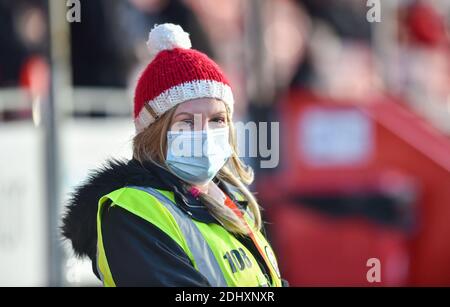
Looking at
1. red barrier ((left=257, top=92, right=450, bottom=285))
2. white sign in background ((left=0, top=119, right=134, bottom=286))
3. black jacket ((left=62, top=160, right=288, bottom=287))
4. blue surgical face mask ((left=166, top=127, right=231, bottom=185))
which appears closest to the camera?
black jacket ((left=62, top=160, right=288, bottom=287))

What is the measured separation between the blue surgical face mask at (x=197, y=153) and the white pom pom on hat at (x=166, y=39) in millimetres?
171

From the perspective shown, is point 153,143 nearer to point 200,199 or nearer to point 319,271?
point 200,199

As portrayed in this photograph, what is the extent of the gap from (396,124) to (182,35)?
203 inches

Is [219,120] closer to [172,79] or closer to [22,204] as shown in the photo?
[172,79]

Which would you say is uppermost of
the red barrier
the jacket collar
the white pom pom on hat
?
the white pom pom on hat

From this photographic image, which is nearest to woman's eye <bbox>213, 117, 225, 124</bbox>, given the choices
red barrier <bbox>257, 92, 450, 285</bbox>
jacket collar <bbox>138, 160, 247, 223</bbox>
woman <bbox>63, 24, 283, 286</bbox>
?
woman <bbox>63, 24, 283, 286</bbox>

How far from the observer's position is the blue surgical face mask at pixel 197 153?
2041mm

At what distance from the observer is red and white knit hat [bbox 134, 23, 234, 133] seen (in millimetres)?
2029

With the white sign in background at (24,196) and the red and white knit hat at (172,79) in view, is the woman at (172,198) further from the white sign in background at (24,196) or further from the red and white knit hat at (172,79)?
the white sign in background at (24,196)

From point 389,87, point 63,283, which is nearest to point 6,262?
point 63,283

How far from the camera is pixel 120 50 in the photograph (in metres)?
6.24

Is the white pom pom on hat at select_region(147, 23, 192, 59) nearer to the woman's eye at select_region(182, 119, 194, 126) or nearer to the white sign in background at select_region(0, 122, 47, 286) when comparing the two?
the woman's eye at select_region(182, 119, 194, 126)

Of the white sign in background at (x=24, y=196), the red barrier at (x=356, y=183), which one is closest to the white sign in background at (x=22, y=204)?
the white sign in background at (x=24, y=196)

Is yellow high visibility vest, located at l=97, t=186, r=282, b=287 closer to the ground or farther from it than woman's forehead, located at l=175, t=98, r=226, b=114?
closer to the ground
